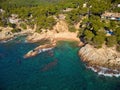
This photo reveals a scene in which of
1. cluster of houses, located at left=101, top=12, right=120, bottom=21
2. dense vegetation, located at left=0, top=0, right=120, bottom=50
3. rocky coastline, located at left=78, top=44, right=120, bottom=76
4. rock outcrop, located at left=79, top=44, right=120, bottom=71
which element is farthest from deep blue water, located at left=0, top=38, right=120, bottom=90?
cluster of houses, located at left=101, top=12, right=120, bottom=21

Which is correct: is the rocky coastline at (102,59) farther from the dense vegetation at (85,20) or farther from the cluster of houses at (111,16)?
the cluster of houses at (111,16)

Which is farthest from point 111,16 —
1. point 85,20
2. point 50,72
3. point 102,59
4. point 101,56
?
point 50,72

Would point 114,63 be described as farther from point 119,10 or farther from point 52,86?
point 119,10

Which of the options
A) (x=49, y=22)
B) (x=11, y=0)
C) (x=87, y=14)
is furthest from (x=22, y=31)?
(x=11, y=0)

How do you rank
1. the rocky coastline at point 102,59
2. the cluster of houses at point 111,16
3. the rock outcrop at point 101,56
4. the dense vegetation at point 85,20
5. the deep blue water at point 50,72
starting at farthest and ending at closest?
the cluster of houses at point 111,16 → the dense vegetation at point 85,20 → the rock outcrop at point 101,56 → the rocky coastline at point 102,59 → the deep blue water at point 50,72

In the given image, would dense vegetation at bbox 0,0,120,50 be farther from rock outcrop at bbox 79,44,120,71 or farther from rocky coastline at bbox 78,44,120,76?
rocky coastline at bbox 78,44,120,76

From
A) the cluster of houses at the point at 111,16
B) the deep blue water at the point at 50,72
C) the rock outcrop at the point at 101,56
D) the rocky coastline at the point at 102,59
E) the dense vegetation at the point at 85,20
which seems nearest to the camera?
the deep blue water at the point at 50,72

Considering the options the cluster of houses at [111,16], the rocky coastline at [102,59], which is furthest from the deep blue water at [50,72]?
the cluster of houses at [111,16]
